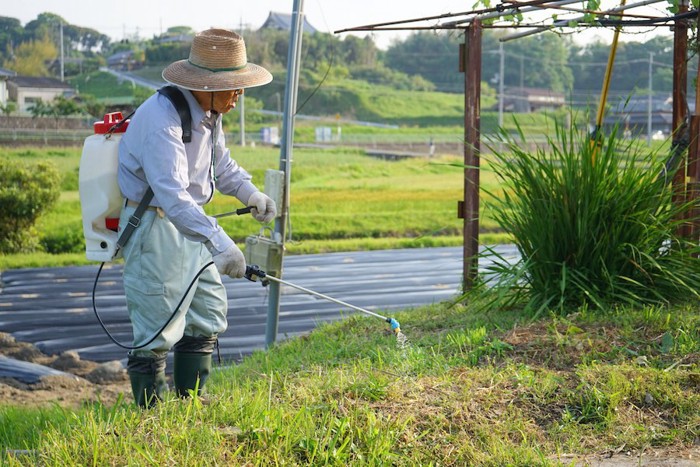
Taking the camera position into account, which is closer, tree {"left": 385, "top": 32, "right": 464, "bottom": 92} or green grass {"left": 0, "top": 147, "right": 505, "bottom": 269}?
green grass {"left": 0, "top": 147, "right": 505, "bottom": 269}

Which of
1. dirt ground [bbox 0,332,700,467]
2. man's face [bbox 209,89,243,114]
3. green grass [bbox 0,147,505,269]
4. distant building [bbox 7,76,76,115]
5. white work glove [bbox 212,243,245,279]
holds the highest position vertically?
distant building [bbox 7,76,76,115]

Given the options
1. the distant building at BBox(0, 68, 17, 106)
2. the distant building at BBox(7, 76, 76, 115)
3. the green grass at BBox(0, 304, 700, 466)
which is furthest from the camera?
the distant building at BBox(7, 76, 76, 115)

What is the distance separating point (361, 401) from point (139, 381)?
51.9 inches

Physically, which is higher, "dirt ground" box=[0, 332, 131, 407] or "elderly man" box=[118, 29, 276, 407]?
"elderly man" box=[118, 29, 276, 407]

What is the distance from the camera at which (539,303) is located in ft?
18.2

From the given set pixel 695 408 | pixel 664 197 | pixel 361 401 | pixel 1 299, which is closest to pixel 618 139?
pixel 664 197

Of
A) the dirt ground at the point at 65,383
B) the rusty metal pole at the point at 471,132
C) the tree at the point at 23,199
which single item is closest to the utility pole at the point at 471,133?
the rusty metal pole at the point at 471,132

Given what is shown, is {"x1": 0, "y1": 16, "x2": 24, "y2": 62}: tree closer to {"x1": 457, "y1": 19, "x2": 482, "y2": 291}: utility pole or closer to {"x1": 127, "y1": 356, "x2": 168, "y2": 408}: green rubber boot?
{"x1": 457, "y1": 19, "x2": 482, "y2": 291}: utility pole

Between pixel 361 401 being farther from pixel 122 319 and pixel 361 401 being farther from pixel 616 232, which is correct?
pixel 122 319

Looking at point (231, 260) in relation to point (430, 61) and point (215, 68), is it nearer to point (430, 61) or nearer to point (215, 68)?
point (215, 68)

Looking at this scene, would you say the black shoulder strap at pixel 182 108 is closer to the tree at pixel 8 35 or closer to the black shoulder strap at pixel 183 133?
the black shoulder strap at pixel 183 133

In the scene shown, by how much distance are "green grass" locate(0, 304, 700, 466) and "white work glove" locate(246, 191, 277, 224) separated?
82 centimetres

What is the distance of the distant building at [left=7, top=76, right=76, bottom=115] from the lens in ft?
94.3

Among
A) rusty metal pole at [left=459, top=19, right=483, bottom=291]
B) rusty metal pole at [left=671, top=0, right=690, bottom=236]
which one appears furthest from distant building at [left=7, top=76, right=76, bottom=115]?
rusty metal pole at [left=671, top=0, right=690, bottom=236]
